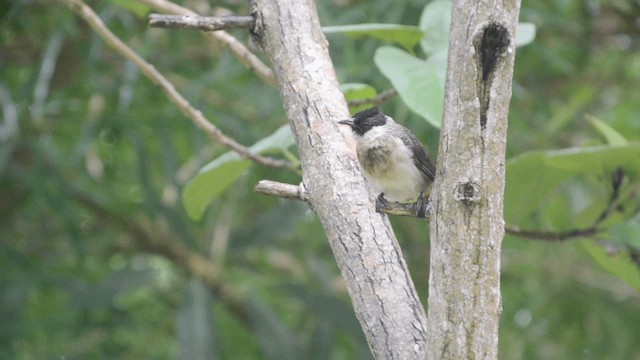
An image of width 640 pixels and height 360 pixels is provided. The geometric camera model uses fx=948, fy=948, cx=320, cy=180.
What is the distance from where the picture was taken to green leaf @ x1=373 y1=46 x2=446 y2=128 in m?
1.91

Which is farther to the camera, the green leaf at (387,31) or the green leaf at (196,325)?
the green leaf at (196,325)

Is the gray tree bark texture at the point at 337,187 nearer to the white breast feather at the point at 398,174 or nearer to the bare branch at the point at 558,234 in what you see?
the white breast feather at the point at 398,174

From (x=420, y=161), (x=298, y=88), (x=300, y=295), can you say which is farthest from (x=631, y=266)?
(x=300, y=295)

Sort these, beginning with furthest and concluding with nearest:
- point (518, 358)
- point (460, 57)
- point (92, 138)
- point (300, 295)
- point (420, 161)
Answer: point (518, 358)
point (300, 295)
point (92, 138)
point (420, 161)
point (460, 57)

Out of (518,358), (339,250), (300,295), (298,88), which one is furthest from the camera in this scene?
(518,358)

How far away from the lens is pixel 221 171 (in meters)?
2.11

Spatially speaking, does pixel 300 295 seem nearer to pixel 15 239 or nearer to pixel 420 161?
pixel 15 239

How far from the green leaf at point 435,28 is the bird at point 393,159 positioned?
245mm

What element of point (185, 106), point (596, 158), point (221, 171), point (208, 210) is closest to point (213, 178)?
point (221, 171)

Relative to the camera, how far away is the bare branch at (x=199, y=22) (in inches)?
65.2

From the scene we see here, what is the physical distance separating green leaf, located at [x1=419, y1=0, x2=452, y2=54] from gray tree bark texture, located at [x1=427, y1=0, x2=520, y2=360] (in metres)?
1.00

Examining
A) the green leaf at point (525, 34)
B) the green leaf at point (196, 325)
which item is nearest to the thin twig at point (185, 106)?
the green leaf at point (525, 34)

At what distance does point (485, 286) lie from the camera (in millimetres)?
1197

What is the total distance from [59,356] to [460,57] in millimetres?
2973
